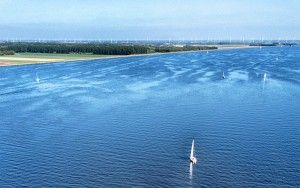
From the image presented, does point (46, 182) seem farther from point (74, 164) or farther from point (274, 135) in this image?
point (274, 135)

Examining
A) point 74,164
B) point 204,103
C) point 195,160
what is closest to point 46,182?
point 74,164

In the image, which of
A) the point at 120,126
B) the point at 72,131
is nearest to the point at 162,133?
the point at 120,126

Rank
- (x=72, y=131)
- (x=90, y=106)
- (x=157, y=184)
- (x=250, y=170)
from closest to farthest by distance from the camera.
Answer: (x=157, y=184)
(x=250, y=170)
(x=72, y=131)
(x=90, y=106)

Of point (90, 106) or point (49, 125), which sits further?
point (90, 106)

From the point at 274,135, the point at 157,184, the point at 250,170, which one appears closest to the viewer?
the point at 157,184

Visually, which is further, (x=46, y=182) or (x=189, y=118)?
(x=189, y=118)

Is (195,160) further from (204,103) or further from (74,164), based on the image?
(204,103)
